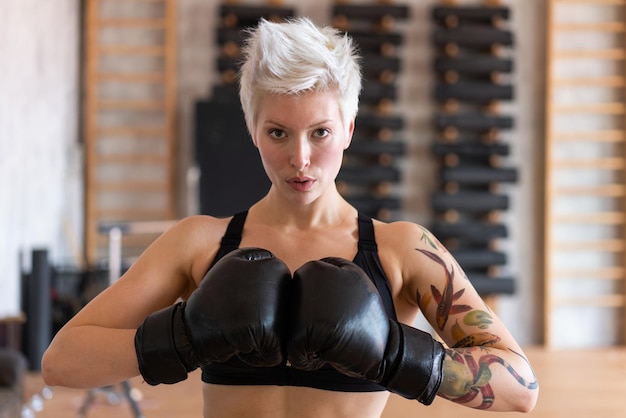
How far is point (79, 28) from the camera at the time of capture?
6.66 metres

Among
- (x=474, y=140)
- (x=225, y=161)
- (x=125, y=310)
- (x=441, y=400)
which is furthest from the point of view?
(x=474, y=140)

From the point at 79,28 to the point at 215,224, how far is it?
5.36 metres

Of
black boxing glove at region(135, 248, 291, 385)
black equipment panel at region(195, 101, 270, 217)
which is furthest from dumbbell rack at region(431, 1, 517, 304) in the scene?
black boxing glove at region(135, 248, 291, 385)

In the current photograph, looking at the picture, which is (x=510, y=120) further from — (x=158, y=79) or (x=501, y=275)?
(x=158, y=79)

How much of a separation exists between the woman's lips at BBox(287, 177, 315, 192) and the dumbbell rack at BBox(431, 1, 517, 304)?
493 centimetres

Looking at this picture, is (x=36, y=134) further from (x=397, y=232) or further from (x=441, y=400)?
(x=397, y=232)

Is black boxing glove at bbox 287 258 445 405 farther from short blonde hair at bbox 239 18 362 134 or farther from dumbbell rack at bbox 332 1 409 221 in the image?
dumbbell rack at bbox 332 1 409 221

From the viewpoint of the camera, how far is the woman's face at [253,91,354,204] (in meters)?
1.57

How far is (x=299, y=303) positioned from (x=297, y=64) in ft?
1.44

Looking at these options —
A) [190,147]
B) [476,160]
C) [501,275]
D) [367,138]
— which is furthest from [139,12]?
[501,275]

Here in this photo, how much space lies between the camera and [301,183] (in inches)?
63.4

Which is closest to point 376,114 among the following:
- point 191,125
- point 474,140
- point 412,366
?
point 474,140

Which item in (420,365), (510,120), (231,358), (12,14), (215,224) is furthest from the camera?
(510,120)

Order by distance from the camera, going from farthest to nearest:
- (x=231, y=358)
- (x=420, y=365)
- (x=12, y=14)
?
(x=12, y=14)
(x=231, y=358)
(x=420, y=365)
